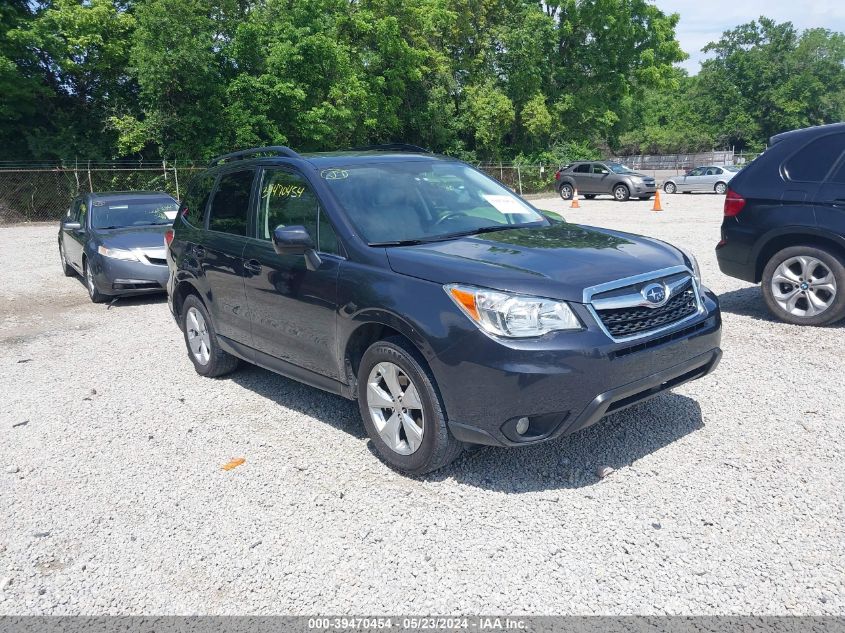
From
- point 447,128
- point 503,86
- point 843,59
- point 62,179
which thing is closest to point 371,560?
point 62,179

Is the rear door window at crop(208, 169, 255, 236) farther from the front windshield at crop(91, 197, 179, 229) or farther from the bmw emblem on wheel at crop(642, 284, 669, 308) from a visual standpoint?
the front windshield at crop(91, 197, 179, 229)

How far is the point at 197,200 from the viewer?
6.32 meters

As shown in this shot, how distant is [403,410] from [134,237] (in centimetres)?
788

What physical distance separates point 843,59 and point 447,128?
5891 centimetres

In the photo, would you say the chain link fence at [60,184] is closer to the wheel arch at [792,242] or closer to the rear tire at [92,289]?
the rear tire at [92,289]

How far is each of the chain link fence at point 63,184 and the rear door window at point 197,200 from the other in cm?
1969

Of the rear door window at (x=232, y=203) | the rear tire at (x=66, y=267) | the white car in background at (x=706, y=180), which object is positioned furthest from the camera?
the white car in background at (x=706, y=180)

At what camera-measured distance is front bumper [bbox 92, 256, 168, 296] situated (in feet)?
33.2

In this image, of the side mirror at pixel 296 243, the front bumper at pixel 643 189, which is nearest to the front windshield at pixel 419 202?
the side mirror at pixel 296 243

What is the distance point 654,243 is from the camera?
4.60m

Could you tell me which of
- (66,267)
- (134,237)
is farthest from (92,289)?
(66,267)

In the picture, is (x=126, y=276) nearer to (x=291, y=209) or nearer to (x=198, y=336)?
(x=198, y=336)

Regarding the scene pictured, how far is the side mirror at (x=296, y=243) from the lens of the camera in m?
4.43

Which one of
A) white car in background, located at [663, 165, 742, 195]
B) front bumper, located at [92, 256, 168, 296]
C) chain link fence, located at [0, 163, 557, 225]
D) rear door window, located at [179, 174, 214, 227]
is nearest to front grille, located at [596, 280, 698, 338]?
rear door window, located at [179, 174, 214, 227]
